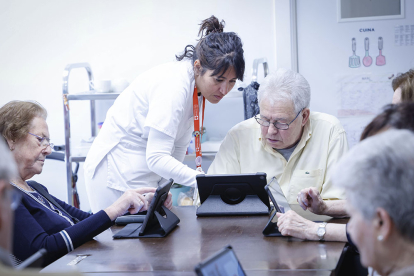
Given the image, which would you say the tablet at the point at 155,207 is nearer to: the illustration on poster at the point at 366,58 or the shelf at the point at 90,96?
the shelf at the point at 90,96

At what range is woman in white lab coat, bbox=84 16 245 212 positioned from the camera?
219cm

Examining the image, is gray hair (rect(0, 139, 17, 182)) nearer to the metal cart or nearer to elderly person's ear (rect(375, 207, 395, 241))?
elderly person's ear (rect(375, 207, 395, 241))

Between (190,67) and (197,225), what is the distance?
83 centimetres

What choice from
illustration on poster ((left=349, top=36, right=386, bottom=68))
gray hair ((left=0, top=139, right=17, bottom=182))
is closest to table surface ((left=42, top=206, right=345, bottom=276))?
gray hair ((left=0, top=139, right=17, bottom=182))

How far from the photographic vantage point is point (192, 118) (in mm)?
2486

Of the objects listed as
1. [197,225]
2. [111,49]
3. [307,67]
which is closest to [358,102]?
[307,67]

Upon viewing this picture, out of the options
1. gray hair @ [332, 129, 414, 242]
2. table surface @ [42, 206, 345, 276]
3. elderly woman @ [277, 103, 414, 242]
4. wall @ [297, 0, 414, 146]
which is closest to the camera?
gray hair @ [332, 129, 414, 242]

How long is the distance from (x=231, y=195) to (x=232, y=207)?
52mm

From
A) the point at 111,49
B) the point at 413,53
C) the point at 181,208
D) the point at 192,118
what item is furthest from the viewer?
the point at 111,49

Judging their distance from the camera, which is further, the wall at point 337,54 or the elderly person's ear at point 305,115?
the wall at point 337,54

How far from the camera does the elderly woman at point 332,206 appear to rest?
43.9 inches

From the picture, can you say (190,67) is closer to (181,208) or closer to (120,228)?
(181,208)

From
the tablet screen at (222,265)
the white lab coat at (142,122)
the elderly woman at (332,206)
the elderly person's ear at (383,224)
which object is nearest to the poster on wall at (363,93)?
the white lab coat at (142,122)

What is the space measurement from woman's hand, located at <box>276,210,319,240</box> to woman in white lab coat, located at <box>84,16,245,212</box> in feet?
2.01
